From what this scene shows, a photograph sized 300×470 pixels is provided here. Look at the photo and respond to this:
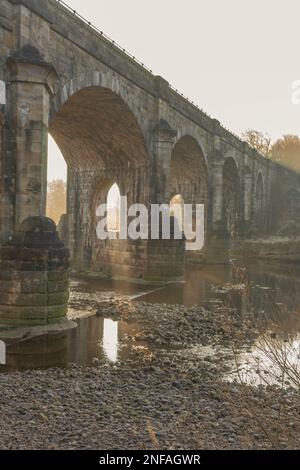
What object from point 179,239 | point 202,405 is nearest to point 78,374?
point 202,405

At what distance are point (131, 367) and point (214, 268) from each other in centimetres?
2061

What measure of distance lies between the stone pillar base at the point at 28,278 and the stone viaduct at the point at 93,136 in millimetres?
683

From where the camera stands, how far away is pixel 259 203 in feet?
166

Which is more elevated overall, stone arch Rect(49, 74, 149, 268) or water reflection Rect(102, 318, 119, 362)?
stone arch Rect(49, 74, 149, 268)

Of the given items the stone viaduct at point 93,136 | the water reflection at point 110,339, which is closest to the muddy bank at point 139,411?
the water reflection at point 110,339

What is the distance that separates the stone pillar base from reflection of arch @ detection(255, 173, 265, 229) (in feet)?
129

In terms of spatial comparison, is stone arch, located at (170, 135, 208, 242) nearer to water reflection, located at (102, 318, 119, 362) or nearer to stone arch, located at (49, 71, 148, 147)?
stone arch, located at (49, 71, 148, 147)

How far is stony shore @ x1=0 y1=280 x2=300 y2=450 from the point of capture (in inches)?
206

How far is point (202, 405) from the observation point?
6.51 m

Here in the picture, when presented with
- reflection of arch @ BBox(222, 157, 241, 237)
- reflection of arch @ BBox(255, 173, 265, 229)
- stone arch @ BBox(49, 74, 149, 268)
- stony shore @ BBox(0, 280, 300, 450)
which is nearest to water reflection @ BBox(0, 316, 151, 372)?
stony shore @ BBox(0, 280, 300, 450)

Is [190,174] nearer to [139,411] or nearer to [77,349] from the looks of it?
[77,349]

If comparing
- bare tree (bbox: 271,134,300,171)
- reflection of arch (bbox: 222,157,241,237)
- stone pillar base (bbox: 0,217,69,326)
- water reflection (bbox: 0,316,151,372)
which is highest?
bare tree (bbox: 271,134,300,171)

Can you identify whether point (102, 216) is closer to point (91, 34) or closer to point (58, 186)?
point (91, 34)

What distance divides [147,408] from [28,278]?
17.8 ft
